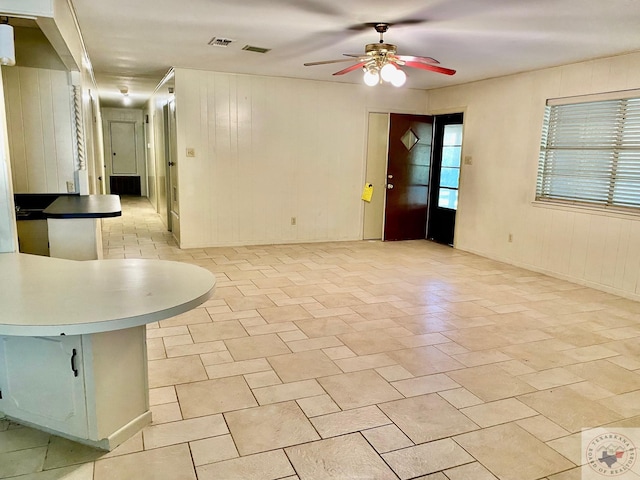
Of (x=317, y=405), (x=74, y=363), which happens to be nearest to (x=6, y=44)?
(x=74, y=363)

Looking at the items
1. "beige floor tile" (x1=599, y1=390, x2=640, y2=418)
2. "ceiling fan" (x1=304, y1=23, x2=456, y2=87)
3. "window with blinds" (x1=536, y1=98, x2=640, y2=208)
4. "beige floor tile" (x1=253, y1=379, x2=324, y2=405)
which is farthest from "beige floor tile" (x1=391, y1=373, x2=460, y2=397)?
"window with blinds" (x1=536, y1=98, x2=640, y2=208)

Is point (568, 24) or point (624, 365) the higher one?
point (568, 24)

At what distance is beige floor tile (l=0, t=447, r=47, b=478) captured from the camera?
1.93m

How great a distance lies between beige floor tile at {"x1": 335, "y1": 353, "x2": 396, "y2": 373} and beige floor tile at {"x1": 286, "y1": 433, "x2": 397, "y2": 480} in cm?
75

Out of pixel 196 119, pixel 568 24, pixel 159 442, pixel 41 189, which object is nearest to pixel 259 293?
pixel 41 189

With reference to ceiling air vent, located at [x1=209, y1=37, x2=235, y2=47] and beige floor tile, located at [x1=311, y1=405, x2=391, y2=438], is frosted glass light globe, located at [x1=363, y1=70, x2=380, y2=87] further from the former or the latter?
beige floor tile, located at [x1=311, y1=405, x2=391, y2=438]

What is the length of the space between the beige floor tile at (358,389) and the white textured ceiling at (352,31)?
253cm

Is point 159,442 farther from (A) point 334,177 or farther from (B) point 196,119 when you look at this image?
(A) point 334,177

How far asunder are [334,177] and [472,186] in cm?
200

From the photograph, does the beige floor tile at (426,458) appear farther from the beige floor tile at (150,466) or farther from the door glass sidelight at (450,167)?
the door glass sidelight at (450,167)

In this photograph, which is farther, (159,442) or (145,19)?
(145,19)

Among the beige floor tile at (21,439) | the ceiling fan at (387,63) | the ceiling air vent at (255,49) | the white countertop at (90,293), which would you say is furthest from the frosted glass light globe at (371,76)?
the beige floor tile at (21,439)

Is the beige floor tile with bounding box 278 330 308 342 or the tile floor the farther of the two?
the beige floor tile with bounding box 278 330 308 342

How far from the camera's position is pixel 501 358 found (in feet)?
10.5
